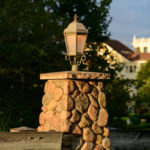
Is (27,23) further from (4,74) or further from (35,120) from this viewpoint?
(35,120)

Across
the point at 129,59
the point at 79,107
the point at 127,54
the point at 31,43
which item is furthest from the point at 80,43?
the point at 127,54

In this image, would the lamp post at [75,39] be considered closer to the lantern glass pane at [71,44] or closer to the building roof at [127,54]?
the lantern glass pane at [71,44]

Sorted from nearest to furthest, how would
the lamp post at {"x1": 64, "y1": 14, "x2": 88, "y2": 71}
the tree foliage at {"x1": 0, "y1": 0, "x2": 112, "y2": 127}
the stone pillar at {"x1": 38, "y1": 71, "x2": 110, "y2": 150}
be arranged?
the stone pillar at {"x1": 38, "y1": 71, "x2": 110, "y2": 150} < the lamp post at {"x1": 64, "y1": 14, "x2": 88, "y2": 71} < the tree foliage at {"x1": 0, "y1": 0, "x2": 112, "y2": 127}

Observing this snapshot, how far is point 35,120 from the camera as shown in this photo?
41.8ft

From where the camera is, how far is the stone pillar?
4855 mm

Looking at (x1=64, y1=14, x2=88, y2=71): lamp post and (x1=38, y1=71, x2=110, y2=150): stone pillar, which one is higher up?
(x1=64, y1=14, x2=88, y2=71): lamp post

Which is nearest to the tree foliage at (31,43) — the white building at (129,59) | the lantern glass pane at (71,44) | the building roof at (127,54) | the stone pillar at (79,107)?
the lantern glass pane at (71,44)

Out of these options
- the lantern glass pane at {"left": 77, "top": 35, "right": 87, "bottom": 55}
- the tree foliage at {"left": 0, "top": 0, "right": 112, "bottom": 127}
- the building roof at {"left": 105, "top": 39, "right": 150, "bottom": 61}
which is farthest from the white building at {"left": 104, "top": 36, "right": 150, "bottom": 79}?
the lantern glass pane at {"left": 77, "top": 35, "right": 87, "bottom": 55}

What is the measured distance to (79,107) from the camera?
4.92 m

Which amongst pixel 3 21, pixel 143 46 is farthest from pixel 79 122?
pixel 143 46

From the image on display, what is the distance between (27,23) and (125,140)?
6886 millimetres

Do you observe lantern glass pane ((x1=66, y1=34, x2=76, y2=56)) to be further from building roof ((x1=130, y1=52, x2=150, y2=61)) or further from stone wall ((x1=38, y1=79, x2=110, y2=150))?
building roof ((x1=130, y1=52, x2=150, y2=61))

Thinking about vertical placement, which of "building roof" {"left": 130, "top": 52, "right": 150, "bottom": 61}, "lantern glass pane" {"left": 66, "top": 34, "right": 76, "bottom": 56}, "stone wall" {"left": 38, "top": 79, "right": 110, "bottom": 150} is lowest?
"stone wall" {"left": 38, "top": 79, "right": 110, "bottom": 150}

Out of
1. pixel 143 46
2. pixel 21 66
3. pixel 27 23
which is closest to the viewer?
pixel 27 23
